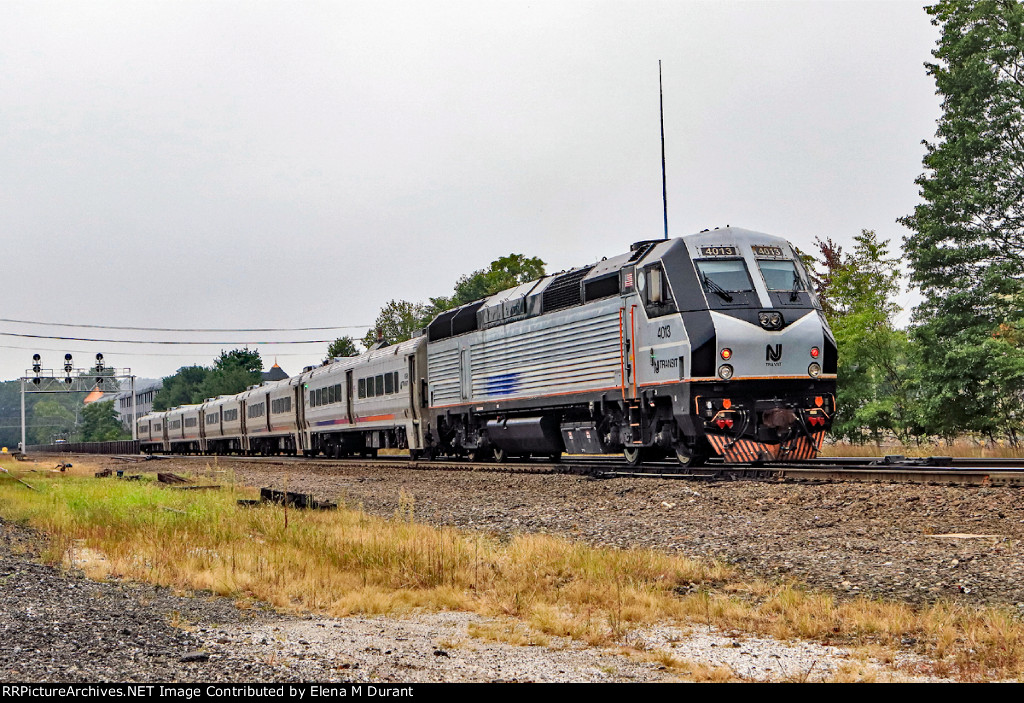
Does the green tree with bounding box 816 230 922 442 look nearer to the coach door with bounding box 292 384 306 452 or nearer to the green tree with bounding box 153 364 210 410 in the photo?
the coach door with bounding box 292 384 306 452

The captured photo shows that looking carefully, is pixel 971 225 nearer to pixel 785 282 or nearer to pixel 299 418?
pixel 785 282

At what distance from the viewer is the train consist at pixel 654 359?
16328 millimetres

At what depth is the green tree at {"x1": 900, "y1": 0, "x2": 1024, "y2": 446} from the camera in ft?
86.3

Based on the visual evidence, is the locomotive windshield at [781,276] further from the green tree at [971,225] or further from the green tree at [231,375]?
the green tree at [231,375]

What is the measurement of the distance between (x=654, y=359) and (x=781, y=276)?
8.70 ft

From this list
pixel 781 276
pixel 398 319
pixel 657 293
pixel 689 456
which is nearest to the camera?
pixel 657 293

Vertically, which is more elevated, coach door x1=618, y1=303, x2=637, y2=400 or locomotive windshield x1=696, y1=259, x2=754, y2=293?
locomotive windshield x1=696, y1=259, x2=754, y2=293

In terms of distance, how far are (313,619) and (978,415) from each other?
2369 centimetres

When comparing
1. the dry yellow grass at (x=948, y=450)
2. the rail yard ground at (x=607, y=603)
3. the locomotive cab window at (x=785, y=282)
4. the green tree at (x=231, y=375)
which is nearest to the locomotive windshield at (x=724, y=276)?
the locomotive cab window at (x=785, y=282)

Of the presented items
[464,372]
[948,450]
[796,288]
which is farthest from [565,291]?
[948,450]

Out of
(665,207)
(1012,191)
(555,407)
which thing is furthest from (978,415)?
(555,407)

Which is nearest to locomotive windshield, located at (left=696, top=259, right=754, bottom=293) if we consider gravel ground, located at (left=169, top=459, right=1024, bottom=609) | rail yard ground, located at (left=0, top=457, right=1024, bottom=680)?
gravel ground, located at (left=169, top=459, right=1024, bottom=609)

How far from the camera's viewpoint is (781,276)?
17188 millimetres

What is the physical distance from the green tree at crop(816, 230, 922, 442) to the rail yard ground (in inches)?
736
